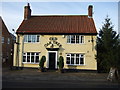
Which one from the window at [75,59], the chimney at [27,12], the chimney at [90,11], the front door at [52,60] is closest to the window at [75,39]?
the window at [75,59]

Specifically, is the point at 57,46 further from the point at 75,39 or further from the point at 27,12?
the point at 27,12

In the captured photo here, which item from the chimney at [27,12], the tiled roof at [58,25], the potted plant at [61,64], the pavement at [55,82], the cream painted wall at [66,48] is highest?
the chimney at [27,12]

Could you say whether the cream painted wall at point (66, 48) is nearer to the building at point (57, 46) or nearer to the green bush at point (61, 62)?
the building at point (57, 46)

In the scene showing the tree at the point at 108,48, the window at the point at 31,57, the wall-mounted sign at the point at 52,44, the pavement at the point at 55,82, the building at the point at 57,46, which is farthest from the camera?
the window at the point at 31,57

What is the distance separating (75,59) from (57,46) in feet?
9.97

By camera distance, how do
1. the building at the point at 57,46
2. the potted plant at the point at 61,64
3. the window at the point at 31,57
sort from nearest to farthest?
the potted plant at the point at 61,64, the building at the point at 57,46, the window at the point at 31,57

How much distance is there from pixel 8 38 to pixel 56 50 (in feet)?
51.0

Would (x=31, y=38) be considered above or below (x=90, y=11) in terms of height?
below

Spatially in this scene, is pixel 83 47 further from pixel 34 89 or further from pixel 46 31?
pixel 34 89

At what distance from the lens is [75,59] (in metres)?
17.3

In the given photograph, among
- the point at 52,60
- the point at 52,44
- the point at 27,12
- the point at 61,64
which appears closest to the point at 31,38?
the point at 52,44

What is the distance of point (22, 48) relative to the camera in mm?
18047

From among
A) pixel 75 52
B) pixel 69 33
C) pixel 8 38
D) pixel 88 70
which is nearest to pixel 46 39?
pixel 69 33

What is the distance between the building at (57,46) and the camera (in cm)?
1723
